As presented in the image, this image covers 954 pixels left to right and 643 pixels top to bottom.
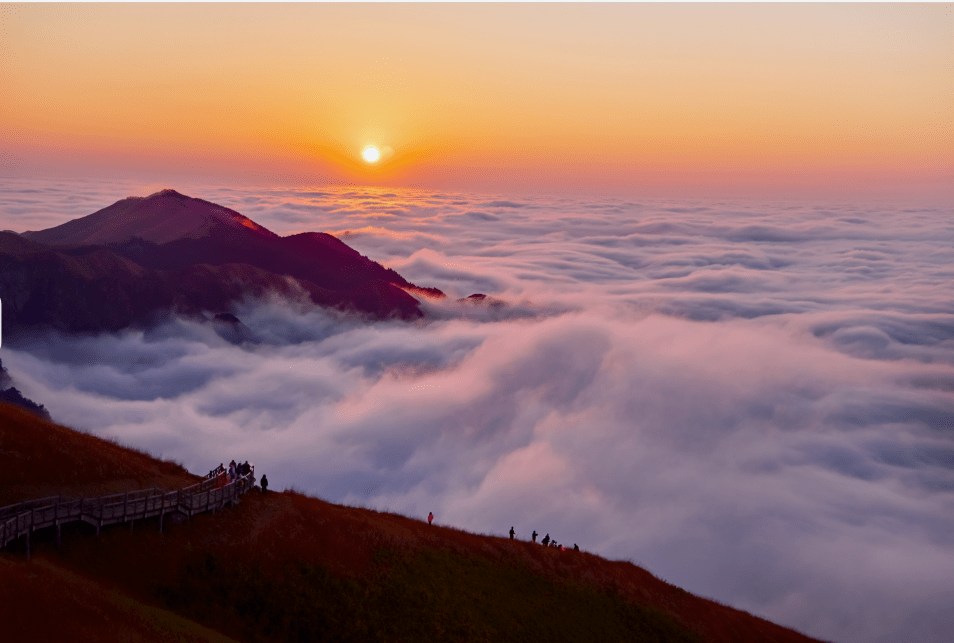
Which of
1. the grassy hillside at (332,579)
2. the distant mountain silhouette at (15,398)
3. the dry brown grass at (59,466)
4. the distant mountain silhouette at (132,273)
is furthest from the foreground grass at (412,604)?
the distant mountain silhouette at (132,273)

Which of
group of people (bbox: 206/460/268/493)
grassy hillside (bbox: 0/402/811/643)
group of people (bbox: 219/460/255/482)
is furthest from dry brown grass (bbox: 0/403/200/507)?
group of people (bbox: 219/460/255/482)

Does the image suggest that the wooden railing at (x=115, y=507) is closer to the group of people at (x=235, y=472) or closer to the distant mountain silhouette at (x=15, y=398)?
the group of people at (x=235, y=472)

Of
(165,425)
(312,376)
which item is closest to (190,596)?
(165,425)

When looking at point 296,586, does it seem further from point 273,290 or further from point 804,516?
point 273,290

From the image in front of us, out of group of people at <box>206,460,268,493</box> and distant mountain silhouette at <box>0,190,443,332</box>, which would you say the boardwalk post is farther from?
distant mountain silhouette at <box>0,190,443,332</box>

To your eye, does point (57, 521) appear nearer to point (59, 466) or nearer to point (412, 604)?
point (59, 466)
